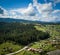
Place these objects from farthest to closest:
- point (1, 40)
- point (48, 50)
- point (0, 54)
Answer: point (1, 40)
point (48, 50)
point (0, 54)

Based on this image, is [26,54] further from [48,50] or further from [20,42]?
[20,42]

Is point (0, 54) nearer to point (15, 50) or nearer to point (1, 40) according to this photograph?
point (15, 50)

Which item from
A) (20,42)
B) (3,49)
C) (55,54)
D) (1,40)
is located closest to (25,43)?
(20,42)

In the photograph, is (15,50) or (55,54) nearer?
(55,54)

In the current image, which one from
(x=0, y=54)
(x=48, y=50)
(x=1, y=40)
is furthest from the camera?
(x=1, y=40)

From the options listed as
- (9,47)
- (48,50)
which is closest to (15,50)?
(9,47)

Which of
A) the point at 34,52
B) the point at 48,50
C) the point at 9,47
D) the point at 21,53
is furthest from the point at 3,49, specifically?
the point at 48,50

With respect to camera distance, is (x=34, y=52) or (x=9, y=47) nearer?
(x=34, y=52)

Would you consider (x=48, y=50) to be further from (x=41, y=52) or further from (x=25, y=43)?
(x=25, y=43)
